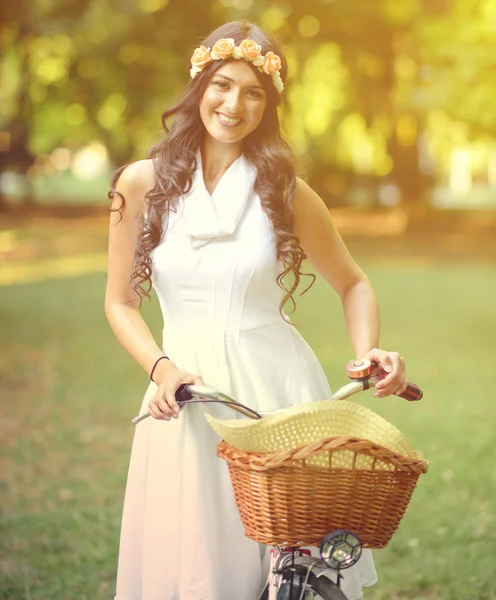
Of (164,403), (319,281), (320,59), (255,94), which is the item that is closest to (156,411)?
(164,403)

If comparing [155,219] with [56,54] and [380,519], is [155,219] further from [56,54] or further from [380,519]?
[56,54]

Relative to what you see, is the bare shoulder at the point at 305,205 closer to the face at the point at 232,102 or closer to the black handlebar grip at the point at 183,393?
the face at the point at 232,102

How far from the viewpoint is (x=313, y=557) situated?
2945mm

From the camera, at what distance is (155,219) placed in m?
3.37

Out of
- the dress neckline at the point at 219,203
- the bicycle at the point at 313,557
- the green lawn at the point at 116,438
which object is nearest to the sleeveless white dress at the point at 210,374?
the dress neckline at the point at 219,203

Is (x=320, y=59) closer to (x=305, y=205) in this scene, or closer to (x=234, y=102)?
(x=305, y=205)

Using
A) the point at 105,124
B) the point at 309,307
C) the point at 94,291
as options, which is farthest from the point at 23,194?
the point at 309,307

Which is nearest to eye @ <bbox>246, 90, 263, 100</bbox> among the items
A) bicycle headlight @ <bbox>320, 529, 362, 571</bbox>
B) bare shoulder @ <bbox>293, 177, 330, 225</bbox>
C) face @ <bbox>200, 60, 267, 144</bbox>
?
face @ <bbox>200, 60, 267, 144</bbox>

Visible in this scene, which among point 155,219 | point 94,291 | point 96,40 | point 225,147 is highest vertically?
point 96,40

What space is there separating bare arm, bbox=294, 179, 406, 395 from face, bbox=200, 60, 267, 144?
0.26m

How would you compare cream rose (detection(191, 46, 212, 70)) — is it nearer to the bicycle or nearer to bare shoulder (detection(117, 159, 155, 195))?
bare shoulder (detection(117, 159, 155, 195))

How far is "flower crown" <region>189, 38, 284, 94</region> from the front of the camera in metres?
3.31

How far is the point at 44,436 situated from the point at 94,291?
10.0m

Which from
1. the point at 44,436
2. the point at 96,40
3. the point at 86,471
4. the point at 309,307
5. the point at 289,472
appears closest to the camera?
the point at 289,472
